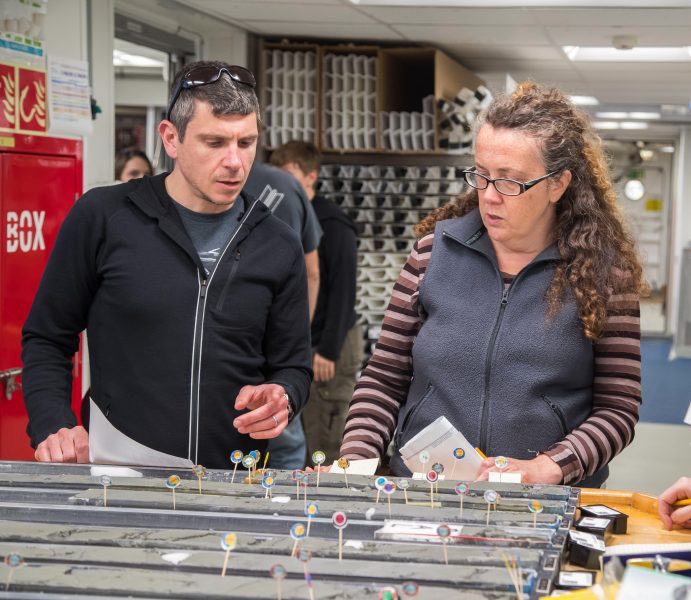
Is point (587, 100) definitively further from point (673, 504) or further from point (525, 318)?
point (673, 504)

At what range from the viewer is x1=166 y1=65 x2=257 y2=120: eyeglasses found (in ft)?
7.75

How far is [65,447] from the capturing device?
2.13 meters

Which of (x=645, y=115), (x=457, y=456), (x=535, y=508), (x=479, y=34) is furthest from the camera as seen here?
(x=645, y=115)

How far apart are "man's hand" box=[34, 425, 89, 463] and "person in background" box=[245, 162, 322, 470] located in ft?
6.43

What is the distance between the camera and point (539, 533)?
1.53m

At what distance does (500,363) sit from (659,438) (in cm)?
694

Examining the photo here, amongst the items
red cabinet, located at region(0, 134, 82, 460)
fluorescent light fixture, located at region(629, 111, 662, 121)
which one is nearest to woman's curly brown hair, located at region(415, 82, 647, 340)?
red cabinet, located at region(0, 134, 82, 460)

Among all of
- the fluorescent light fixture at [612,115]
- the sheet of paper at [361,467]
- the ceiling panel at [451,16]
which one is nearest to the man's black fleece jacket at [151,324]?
the sheet of paper at [361,467]

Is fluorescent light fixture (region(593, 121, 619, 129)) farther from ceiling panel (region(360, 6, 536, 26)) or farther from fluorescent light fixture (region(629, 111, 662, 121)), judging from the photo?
ceiling panel (region(360, 6, 536, 26))

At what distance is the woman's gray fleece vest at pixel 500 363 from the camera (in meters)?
2.21

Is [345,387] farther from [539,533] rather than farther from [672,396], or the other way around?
[672,396]

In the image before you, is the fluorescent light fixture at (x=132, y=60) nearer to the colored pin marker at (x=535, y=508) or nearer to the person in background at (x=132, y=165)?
the person in background at (x=132, y=165)

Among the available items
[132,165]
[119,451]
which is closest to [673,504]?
[119,451]

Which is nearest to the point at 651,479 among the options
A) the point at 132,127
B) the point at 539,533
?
the point at 539,533
